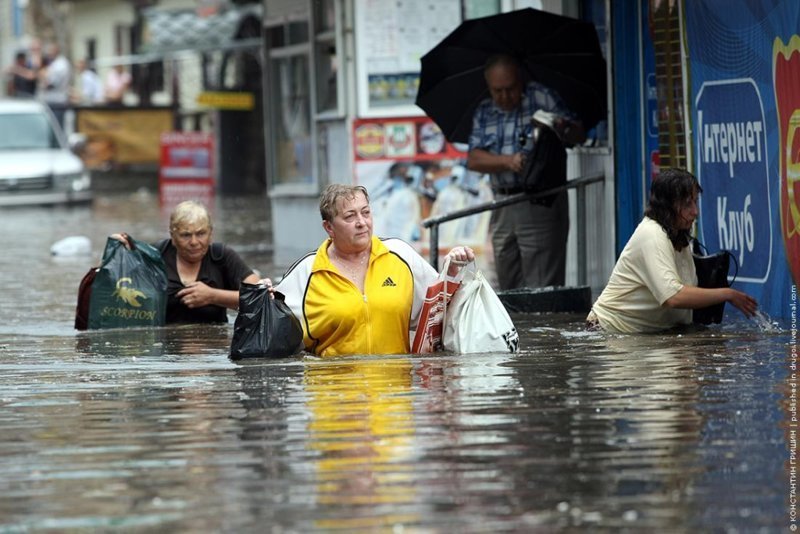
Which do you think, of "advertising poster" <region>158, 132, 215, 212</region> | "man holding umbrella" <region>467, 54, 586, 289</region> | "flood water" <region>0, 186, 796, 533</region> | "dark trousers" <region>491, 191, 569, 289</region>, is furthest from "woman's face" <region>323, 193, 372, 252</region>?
"advertising poster" <region>158, 132, 215, 212</region>

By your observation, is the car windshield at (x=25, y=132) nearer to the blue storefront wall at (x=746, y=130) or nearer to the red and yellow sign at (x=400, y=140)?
the red and yellow sign at (x=400, y=140)

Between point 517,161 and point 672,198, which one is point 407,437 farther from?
point 517,161

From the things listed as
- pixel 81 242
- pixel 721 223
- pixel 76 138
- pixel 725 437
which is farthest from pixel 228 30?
pixel 725 437

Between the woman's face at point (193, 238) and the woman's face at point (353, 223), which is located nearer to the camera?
the woman's face at point (353, 223)

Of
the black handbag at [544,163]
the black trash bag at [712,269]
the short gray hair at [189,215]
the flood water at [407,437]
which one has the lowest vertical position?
the flood water at [407,437]

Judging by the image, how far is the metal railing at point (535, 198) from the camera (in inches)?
519

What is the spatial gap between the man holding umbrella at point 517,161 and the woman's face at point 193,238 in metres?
2.59

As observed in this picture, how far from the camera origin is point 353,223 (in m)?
9.44

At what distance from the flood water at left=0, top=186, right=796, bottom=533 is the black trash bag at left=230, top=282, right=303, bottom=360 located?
0.12 m

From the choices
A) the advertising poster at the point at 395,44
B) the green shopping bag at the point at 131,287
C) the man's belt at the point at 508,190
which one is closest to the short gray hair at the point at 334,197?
the green shopping bag at the point at 131,287

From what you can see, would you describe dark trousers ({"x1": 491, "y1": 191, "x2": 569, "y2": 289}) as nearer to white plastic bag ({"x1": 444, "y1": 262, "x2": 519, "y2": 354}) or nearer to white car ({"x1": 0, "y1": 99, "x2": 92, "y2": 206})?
white plastic bag ({"x1": 444, "y1": 262, "x2": 519, "y2": 354})

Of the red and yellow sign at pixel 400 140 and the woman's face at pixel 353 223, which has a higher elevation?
the red and yellow sign at pixel 400 140

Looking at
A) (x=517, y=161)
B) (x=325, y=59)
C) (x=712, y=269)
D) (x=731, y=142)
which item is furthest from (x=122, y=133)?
(x=712, y=269)

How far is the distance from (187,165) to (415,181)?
19940mm
